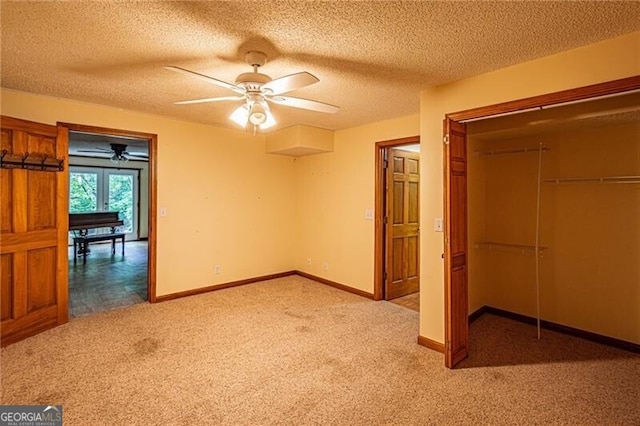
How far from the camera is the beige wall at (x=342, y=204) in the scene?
443 cm

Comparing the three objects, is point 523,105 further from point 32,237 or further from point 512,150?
point 32,237

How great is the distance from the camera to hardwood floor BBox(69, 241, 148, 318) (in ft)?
13.4

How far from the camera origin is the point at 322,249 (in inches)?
204

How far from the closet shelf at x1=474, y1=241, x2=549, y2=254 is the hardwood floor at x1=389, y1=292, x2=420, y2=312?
1055 millimetres

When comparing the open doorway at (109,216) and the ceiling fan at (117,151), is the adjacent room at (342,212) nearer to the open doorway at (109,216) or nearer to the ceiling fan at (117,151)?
the open doorway at (109,216)

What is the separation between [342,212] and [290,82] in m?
A: 2.96

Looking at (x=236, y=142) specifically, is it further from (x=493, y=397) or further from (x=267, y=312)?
(x=493, y=397)

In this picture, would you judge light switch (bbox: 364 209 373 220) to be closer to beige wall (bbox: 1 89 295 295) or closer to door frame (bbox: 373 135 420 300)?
door frame (bbox: 373 135 420 300)

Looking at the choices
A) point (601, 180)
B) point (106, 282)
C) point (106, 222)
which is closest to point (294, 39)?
point (601, 180)

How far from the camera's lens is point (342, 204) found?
4836 mm

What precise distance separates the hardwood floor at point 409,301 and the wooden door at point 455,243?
1.32 meters

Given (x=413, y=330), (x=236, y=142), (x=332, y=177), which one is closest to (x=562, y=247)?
(x=413, y=330)
